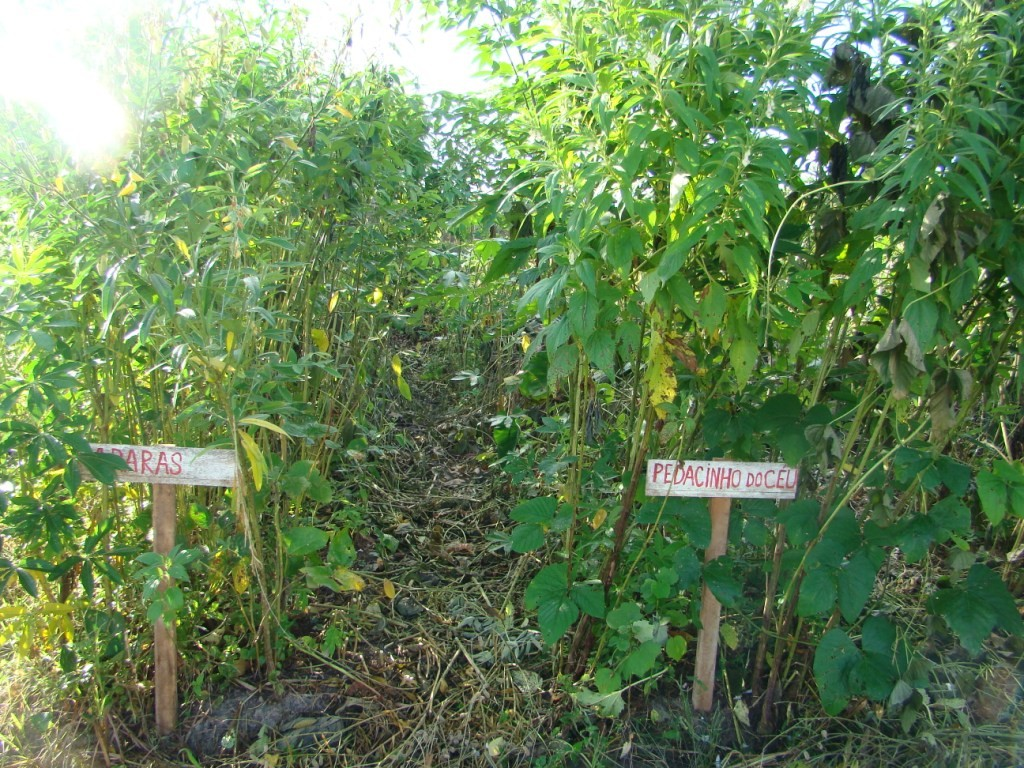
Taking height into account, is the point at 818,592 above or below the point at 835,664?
above

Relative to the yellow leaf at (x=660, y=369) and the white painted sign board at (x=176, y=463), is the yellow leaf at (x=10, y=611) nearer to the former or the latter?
the white painted sign board at (x=176, y=463)

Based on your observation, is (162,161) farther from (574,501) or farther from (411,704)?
(411,704)

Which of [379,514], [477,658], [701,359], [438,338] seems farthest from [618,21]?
[438,338]

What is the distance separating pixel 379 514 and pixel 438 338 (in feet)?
5.70

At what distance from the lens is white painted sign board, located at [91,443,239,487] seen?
1889mm

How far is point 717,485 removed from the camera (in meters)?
1.97

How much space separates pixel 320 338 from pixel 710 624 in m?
1.40

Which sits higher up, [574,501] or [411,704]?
[574,501]

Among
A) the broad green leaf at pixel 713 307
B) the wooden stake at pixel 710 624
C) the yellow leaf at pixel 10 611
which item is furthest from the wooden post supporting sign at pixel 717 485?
the yellow leaf at pixel 10 611

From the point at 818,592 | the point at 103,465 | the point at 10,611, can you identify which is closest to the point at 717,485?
the point at 818,592

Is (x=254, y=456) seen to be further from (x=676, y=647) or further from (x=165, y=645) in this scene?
(x=676, y=647)

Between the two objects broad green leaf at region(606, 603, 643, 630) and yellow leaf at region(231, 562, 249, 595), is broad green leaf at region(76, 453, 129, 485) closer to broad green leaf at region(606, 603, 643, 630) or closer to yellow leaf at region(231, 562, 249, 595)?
yellow leaf at region(231, 562, 249, 595)

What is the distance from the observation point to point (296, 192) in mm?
2156

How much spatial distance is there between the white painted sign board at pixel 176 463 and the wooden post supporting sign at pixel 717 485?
1032 mm
